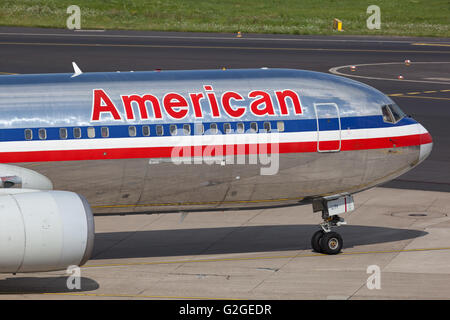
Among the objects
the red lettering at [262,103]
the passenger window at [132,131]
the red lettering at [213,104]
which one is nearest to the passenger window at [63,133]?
the passenger window at [132,131]

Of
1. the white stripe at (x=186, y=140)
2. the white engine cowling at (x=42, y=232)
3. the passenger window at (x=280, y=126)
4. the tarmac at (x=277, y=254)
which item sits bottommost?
the tarmac at (x=277, y=254)

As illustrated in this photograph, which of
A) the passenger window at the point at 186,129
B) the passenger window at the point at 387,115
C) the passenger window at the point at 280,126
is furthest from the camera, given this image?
the passenger window at the point at 387,115

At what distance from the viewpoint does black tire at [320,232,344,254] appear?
30109 mm

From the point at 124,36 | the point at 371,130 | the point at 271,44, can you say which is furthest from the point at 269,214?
the point at 124,36

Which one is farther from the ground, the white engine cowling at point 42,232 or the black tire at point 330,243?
the white engine cowling at point 42,232

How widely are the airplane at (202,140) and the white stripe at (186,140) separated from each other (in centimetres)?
3

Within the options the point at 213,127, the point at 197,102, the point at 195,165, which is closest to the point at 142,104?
the point at 197,102

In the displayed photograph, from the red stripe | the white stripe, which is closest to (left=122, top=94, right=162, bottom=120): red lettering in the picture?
the white stripe

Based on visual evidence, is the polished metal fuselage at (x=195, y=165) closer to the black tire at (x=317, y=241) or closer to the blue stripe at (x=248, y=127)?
the blue stripe at (x=248, y=127)

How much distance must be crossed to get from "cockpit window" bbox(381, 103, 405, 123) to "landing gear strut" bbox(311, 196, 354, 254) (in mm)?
2723

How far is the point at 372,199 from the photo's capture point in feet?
129

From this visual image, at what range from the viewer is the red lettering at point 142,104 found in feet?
90.5

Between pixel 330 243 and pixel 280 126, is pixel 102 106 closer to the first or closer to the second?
pixel 280 126
